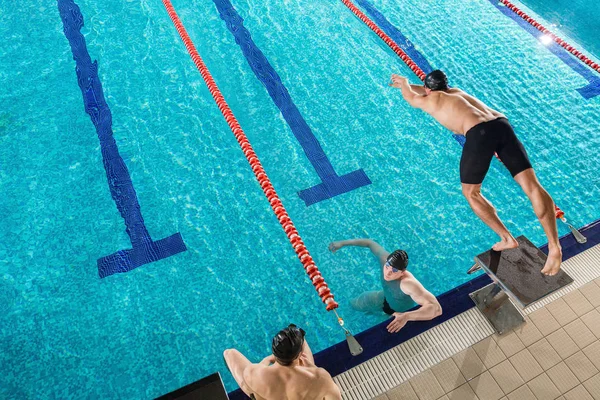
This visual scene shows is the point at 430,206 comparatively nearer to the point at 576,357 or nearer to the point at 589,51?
the point at 576,357

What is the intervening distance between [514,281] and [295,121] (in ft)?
9.21

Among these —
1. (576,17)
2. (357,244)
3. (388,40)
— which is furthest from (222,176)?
(576,17)

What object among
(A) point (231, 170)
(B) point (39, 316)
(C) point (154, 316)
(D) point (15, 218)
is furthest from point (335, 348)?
(D) point (15, 218)

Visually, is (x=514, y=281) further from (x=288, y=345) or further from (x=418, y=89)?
(x=418, y=89)

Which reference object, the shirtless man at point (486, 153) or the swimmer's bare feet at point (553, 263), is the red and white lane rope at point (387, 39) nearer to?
the shirtless man at point (486, 153)

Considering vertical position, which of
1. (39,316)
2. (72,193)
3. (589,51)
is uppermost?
(589,51)

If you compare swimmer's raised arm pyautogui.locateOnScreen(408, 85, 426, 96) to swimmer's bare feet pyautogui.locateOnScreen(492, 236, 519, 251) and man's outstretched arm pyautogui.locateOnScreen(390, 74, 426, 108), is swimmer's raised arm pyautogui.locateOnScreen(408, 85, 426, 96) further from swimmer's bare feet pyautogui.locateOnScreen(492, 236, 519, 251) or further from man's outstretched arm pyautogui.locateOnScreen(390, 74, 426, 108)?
swimmer's bare feet pyautogui.locateOnScreen(492, 236, 519, 251)

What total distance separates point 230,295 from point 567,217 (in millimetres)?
3280

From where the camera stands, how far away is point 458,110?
339 centimetres

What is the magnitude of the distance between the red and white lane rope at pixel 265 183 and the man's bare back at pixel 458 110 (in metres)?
1.59

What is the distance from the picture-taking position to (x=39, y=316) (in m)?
3.34

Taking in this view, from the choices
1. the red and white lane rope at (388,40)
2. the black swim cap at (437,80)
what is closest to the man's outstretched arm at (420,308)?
the black swim cap at (437,80)

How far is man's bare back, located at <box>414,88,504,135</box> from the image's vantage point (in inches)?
130

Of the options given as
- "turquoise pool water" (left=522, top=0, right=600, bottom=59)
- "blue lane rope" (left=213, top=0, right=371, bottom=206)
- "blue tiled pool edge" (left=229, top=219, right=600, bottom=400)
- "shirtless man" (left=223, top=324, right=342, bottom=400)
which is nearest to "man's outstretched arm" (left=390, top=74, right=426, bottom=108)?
"blue lane rope" (left=213, top=0, right=371, bottom=206)
